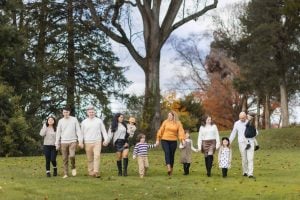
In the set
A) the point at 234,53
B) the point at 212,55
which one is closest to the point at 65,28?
the point at 234,53

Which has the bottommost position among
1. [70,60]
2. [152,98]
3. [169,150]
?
[169,150]

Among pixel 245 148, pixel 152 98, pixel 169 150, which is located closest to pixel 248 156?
pixel 245 148

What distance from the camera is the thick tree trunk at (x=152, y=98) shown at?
1448 inches

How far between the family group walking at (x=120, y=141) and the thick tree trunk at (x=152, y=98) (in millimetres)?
17881

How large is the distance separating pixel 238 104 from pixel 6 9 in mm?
46520

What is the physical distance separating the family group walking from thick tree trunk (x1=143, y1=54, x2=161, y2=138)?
1788cm

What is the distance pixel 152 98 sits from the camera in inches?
1465

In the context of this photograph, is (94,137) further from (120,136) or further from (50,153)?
(50,153)

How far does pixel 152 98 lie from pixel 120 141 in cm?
1922

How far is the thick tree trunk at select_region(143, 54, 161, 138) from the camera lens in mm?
36781

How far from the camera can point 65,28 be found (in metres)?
43.6

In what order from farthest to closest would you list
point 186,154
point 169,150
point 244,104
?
point 244,104
point 186,154
point 169,150

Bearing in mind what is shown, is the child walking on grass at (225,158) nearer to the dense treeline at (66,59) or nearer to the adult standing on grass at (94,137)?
the adult standing on grass at (94,137)

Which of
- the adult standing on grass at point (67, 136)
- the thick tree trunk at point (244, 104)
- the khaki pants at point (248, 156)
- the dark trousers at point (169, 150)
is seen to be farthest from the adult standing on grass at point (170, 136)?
the thick tree trunk at point (244, 104)
